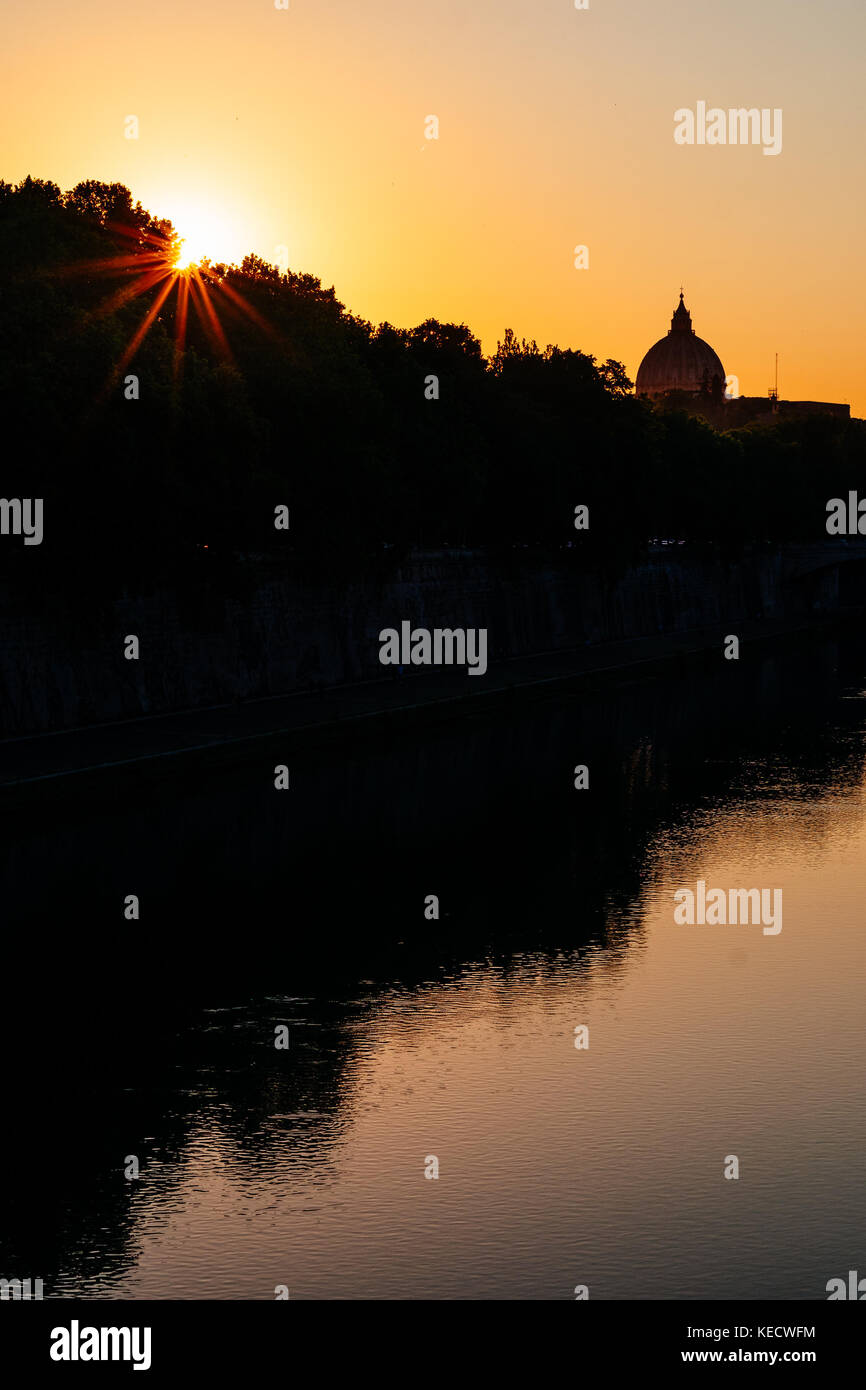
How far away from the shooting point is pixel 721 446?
11912 cm

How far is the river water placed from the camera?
42.0 ft

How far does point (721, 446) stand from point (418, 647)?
2121 inches

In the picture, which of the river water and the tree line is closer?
the river water

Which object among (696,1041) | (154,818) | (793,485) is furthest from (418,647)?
(793,485)

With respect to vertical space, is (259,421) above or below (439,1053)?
above

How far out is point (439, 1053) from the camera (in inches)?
701

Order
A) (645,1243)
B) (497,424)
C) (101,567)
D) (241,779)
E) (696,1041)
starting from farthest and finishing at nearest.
Result: (497,424) → (101,567) → (241,779) → (696,1041) → (645,1243)

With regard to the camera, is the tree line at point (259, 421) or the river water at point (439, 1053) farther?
the tree line at point (259, 421)

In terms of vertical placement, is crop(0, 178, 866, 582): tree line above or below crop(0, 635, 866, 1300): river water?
above

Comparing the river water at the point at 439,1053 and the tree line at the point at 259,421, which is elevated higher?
the tree line at the point at 259,421

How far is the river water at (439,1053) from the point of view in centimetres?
1281

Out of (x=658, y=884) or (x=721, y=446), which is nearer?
(x=658, y=884)

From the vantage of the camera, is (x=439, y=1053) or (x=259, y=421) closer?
(x=439, y=1053)
